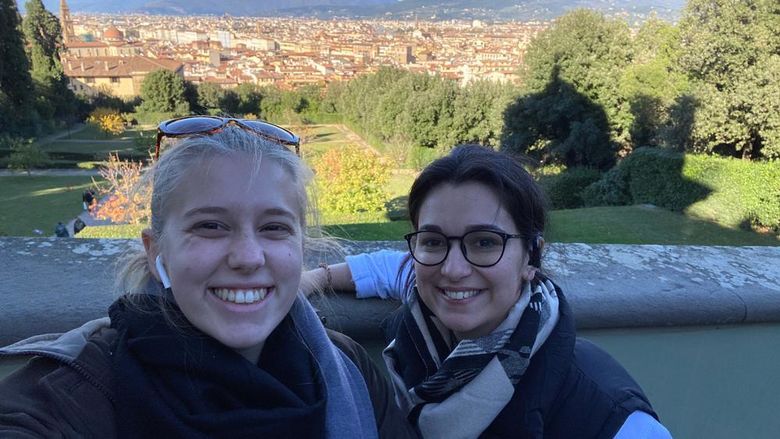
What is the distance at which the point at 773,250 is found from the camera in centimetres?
224

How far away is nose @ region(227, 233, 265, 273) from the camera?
1.03m

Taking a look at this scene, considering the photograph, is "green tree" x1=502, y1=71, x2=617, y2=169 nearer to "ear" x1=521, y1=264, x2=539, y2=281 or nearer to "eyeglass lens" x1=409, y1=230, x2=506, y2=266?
"ear" x1=521, y1=264, x2=539, y2=281

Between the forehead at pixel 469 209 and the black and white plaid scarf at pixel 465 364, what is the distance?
0.21 m

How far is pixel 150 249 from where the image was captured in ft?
3.71

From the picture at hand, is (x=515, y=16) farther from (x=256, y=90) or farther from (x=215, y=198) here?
(x=215, y=198)

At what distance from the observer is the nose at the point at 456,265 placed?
4.21 feet

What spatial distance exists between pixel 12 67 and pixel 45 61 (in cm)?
1608

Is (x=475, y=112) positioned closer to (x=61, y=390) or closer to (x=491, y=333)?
(x=491, y=333)

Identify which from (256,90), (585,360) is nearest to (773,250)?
(585,360)

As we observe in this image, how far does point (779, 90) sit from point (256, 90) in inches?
1957

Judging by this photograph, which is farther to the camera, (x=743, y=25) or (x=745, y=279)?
(x=743, y=25)

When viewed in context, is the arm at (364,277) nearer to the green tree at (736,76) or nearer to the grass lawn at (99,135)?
the green tree at (736,76)

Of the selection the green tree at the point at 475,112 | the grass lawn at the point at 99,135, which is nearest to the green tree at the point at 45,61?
the grass lawn at the point at 99,135

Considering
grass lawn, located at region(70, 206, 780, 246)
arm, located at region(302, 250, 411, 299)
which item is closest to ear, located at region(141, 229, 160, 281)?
arm, located at region(302, 250, 411, 299)
